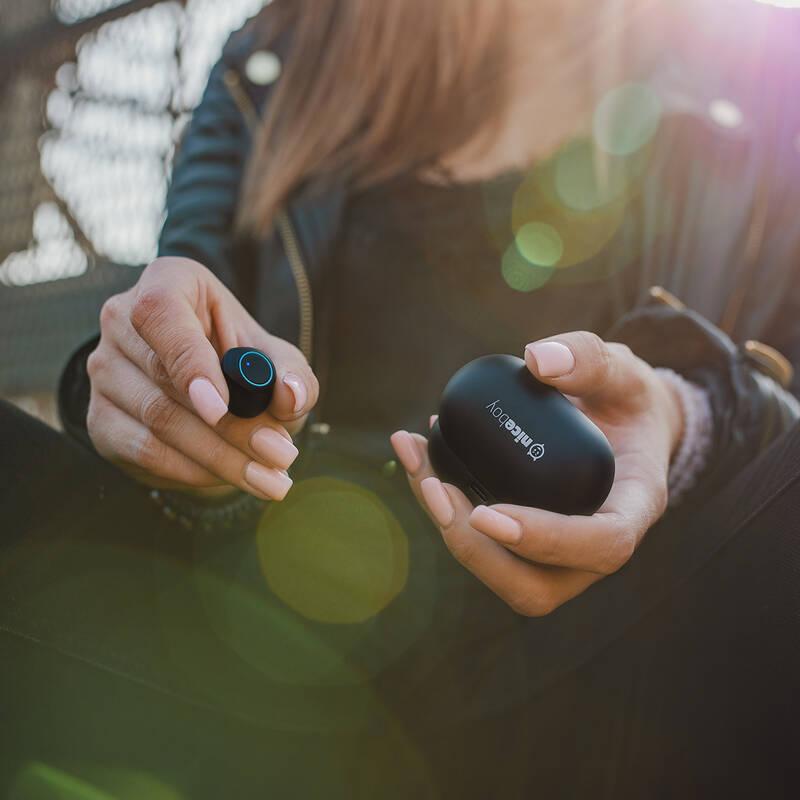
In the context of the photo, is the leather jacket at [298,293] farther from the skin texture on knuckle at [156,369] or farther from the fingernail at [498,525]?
the fingernail at [498,525]

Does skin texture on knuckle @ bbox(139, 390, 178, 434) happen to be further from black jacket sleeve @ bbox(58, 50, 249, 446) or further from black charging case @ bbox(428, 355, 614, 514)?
black jacket sleeve @ bbox(58, 50, 249, 446)

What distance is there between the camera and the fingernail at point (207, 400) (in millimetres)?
539

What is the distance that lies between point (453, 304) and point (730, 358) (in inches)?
17.6

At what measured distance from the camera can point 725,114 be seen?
3.97 feet

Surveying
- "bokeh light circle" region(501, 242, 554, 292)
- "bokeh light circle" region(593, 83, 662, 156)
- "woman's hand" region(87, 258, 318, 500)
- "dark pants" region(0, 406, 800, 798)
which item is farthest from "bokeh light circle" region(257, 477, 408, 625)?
"bokeh light circle" region(593, 83, 662, 156)

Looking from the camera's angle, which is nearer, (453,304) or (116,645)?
(116,645)

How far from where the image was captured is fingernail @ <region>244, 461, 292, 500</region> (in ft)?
1.89

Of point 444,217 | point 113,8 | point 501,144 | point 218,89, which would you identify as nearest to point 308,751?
point 444,217

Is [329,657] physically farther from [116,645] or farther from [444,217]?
[444,217]

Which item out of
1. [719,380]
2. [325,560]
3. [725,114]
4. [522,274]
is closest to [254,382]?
[325,560]

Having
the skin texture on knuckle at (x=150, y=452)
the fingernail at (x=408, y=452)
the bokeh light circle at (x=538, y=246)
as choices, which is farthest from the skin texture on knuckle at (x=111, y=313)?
the bokeh light circle at (x=538, y=246)

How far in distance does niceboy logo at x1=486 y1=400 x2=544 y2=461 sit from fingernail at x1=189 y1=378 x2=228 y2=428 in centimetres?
21

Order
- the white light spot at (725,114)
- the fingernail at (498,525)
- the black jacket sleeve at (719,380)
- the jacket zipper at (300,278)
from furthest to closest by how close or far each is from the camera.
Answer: the white light spot at (725,114) < the jacket zipper at (300,278) < the black jacket sleeve at (719,380) < the fingernail at (498,525)

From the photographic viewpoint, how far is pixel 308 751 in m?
0.74
